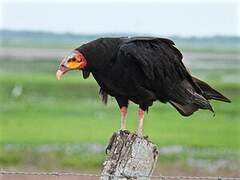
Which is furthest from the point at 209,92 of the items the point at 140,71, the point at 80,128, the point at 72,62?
the point at 80,128

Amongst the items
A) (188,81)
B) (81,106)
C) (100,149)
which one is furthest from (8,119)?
(188,81)

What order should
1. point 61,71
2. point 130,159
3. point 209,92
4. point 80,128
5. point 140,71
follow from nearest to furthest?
point 130,159 < point 61,71 < point 140,71 < point 209,92 < point 80,128

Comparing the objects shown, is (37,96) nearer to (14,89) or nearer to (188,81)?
(14,89)

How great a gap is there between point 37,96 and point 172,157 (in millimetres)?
11611

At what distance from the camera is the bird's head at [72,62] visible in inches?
224

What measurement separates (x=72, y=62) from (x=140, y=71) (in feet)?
1.72

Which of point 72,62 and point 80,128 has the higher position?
point 72,62

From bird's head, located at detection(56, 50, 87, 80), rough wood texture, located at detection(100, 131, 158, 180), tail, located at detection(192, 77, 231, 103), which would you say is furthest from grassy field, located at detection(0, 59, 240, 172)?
rough wood texture, located at detection(100, 131, 158, 180)

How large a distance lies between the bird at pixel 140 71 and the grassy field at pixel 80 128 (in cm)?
716

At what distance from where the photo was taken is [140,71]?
6.00 meters

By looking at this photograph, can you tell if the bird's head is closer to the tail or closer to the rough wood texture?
the rough wood texture

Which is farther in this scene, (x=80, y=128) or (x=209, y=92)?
(x=80, y=128)

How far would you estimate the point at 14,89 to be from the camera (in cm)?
2759

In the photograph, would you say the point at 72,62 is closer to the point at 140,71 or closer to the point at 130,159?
the point at 140,71
